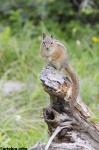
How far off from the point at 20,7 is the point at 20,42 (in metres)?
1.91

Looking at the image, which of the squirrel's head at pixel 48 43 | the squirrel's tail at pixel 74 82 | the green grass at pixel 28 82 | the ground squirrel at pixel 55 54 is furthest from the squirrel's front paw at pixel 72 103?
the green grass at pixel 28 82

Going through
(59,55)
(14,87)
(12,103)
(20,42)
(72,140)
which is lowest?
(72,140)

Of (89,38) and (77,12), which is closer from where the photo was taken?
(89,38)

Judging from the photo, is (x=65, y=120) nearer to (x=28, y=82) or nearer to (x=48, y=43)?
(x=48, y=43)

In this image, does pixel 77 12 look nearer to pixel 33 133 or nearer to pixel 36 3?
pixel 36 3

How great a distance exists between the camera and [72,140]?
10.9 feet

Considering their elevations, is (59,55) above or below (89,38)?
below

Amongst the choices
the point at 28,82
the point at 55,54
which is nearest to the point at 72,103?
the point at 55,54

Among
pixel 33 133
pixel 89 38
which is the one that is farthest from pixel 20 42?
pixel 33 133

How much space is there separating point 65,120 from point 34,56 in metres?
3.66

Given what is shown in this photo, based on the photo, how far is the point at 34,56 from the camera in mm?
6949

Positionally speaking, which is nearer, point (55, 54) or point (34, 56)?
point (55, 54)

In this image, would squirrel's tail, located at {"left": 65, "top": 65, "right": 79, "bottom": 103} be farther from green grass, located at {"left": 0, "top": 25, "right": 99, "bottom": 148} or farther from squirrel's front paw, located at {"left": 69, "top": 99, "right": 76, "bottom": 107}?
green grass, located at {"left": 0, "top": 25, "right": 99, "bottom": 148}

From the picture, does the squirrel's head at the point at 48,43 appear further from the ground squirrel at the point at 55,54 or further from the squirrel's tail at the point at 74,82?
the squirrel's tail at the point at 74,82
